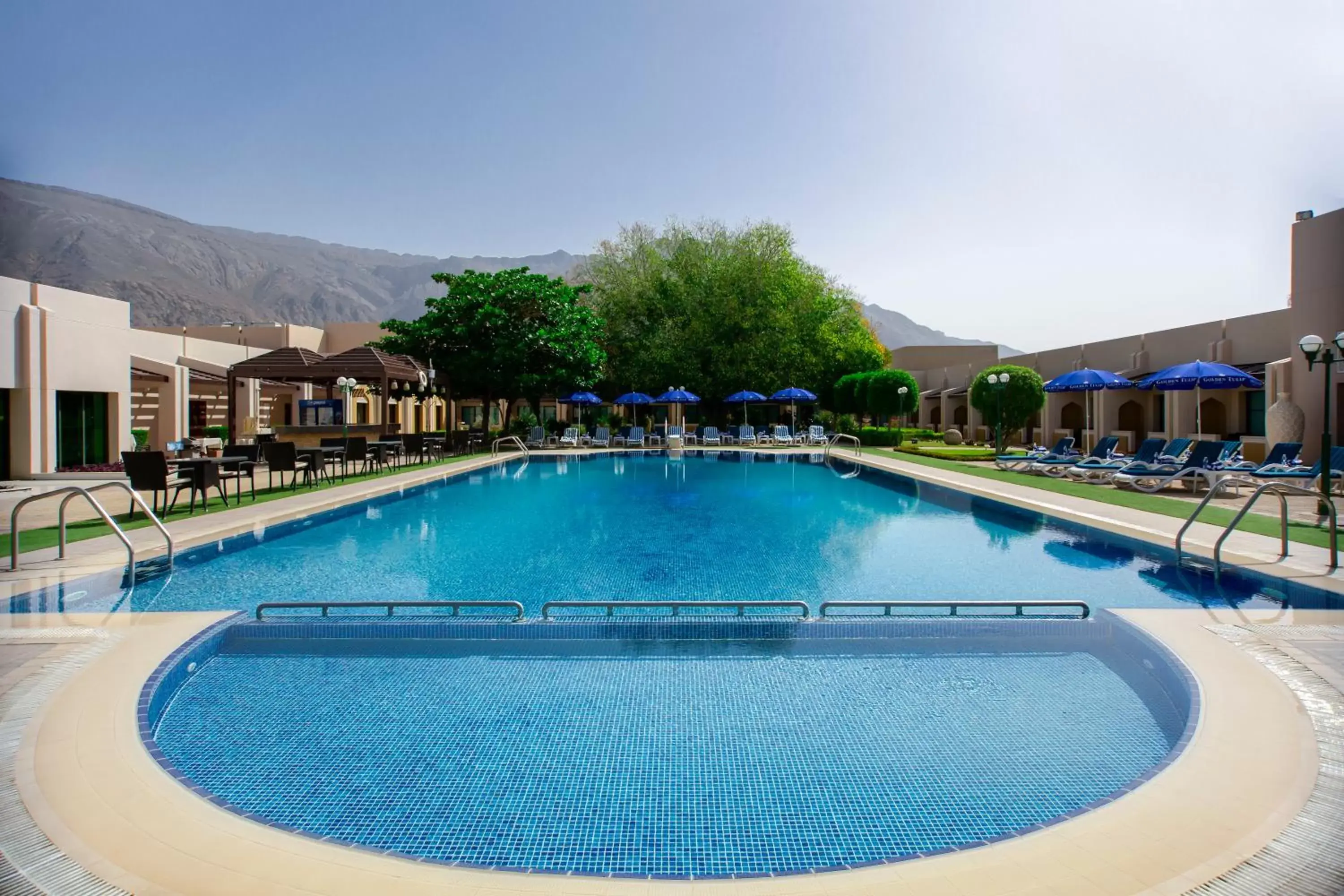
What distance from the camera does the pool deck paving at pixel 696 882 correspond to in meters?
2.21

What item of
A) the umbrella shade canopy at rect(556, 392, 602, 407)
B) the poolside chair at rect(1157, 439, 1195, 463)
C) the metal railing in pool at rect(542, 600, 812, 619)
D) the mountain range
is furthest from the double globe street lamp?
the mountain range

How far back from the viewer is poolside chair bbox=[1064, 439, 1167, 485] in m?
13.9

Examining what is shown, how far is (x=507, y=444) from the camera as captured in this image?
2706 centimetres

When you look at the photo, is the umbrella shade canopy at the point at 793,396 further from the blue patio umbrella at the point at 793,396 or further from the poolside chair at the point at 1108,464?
the poolside chair at the point at 1108,464

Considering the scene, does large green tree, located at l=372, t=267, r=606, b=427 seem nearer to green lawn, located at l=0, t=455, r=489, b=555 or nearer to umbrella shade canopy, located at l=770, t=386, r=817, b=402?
umbrella shade canopy, located at l=770, t=386, r=817, b=402

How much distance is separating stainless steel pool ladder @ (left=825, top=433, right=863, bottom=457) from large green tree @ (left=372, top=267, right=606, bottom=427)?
332 inches

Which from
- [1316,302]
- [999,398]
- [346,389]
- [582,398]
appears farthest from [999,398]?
[346,389]

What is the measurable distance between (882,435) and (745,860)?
2610cm

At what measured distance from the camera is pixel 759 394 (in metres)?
28.6

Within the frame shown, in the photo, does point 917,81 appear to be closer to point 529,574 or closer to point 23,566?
point 529,574

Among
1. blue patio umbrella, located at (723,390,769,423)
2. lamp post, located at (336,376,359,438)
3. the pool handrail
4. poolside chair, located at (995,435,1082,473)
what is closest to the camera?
the pool handrail

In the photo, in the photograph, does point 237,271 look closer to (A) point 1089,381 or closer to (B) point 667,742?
(A) point 1089,381

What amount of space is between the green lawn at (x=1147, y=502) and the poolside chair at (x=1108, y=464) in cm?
37

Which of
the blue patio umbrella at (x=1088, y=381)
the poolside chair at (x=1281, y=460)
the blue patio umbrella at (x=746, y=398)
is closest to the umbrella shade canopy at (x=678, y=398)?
the blue patio umbrella at (x=746, y=398)
